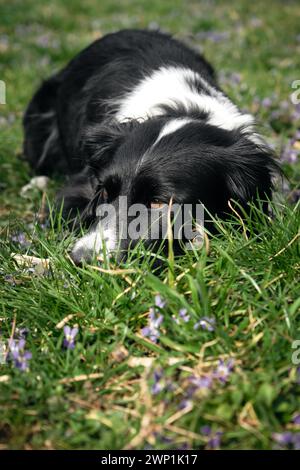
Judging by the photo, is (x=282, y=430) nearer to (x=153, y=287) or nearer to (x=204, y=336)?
(x=204, y=336)

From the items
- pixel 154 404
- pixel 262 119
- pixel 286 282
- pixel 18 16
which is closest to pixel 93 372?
pixel 154 404

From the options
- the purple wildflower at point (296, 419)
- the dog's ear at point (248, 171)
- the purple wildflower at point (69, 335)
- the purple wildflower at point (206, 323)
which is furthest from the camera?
the dog's ear at point (248, 171)

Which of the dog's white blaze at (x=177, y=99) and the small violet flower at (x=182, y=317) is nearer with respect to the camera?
the small violet flower at (x=182, y=317)

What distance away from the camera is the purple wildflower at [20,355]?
2.36 m

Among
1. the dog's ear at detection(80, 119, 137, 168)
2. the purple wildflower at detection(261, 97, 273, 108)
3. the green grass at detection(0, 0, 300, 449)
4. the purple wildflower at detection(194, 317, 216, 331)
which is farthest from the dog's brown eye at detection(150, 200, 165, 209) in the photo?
the purple wildflower at detection(261, 97, 273, 108)

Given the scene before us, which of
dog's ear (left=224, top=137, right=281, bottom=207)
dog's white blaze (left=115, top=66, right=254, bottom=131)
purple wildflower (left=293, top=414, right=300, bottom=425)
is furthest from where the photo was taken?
dog's white blaze (left=115, top=66, right=254, bottom=131)

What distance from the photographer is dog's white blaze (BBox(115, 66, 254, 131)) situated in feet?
11.9

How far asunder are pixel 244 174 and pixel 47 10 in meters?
7.20

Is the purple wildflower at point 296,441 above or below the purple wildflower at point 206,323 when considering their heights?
below

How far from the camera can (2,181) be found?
188 inches

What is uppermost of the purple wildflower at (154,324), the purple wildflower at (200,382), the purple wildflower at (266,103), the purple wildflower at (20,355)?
the purple wildflower at (266,103)

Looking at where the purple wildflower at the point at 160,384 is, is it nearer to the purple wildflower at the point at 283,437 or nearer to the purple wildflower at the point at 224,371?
the purple wildflower at the point at 224,371

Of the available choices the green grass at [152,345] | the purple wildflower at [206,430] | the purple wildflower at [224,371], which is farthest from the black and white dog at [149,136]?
the purple wildflower at [206,430]

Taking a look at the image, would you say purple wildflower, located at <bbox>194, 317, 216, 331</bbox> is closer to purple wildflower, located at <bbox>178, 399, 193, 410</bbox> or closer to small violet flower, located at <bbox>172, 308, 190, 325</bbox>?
small violet flower, located at <bbox>172, 308, 190, 325</bbox>
